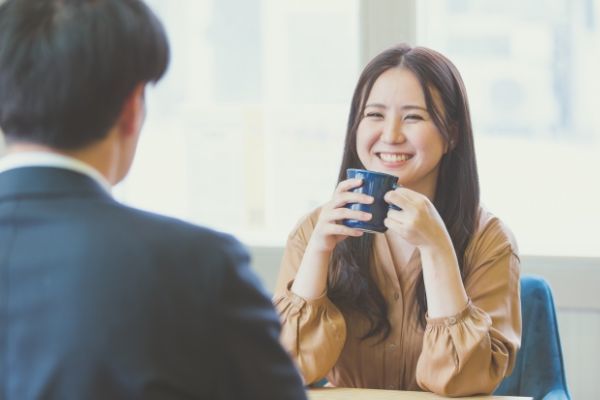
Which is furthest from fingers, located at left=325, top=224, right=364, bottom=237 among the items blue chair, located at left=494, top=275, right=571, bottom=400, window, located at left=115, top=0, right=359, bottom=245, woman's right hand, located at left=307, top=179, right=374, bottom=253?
window, located at left=115, top=0, right=359, bottom=245

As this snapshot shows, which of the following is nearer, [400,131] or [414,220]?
[414,220]

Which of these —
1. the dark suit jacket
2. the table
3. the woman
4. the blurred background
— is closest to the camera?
the dark suit jacket

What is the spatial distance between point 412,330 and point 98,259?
113 cm

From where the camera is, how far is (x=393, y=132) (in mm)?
1882

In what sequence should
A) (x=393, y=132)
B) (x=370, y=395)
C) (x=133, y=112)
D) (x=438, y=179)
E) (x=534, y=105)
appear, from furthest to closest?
(x=534, y=105) < (x=438, y=179) < (x=393, y=132) < (x=370, y=395) < (x=133, y=112)

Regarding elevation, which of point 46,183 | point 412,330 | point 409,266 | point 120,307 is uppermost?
point 46,183

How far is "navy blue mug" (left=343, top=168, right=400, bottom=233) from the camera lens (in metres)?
1.67

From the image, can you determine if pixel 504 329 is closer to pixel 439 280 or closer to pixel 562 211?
pixel 439 280

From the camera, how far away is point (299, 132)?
3.07 meters

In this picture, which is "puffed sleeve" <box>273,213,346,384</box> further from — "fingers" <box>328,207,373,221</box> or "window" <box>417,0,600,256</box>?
"window" <box>417,0,600,256</box>

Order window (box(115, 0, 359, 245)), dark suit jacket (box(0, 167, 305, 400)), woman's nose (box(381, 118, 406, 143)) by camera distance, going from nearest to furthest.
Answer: dark suit jacket (box(0, 167, 305, 400)) → woman's nose (box(381, 118, 406, 143)) → window (box(115, 0, 359, 245))

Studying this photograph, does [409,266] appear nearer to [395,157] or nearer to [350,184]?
[395,157]

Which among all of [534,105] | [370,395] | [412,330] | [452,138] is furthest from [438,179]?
[534,105]

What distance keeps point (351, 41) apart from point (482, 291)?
1355 millimetres
